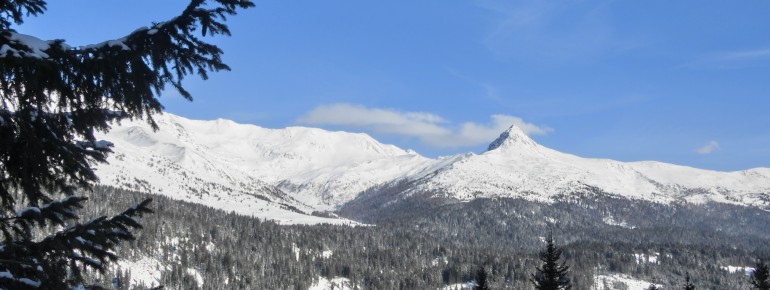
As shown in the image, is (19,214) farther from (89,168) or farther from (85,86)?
(85,86)

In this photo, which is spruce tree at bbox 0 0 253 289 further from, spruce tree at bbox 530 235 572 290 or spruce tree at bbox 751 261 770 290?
spruce tree at bbox 751 261 770 290

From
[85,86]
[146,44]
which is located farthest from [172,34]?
[85,86]

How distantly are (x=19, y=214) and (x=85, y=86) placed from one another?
7.61ft

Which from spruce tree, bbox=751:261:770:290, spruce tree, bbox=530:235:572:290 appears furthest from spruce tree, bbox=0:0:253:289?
spruce tree, bbox=751:261:770:290

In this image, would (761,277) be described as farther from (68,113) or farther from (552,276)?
(68,113)

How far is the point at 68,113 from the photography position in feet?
33.0

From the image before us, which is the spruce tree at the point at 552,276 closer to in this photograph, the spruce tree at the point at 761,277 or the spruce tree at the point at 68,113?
the spruce tree at the point at 761,277

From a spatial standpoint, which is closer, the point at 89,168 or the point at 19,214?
the point at 19,214

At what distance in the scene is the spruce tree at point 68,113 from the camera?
29.8ft

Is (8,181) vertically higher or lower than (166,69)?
lower

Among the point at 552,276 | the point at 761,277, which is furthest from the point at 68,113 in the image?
the point at 761,277

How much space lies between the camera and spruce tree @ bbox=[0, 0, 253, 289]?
29.8 feet

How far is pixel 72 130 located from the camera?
1032cm

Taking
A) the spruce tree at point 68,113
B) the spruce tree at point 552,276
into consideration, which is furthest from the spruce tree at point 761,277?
the spruce tree at point 68,113
